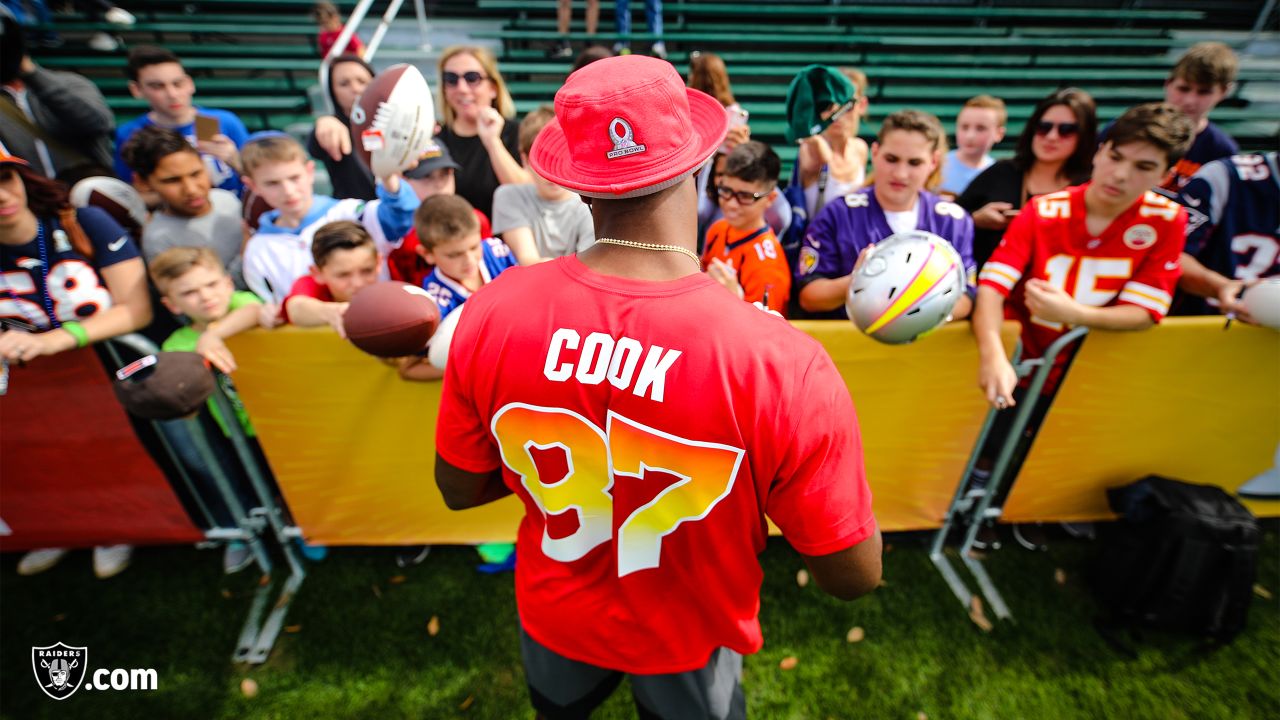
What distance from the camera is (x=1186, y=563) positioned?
309 cm

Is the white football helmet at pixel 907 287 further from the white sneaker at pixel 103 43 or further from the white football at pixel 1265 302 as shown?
the white sneaker at pixel 103 43

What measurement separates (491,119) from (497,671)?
3.17 metres

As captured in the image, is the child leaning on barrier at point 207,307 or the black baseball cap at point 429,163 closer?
the child leaning on barrier at point 207,307

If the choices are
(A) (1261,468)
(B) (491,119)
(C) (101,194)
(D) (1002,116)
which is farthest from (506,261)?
(A) (1261,468)

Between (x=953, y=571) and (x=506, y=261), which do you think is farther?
(x=953, y=571)

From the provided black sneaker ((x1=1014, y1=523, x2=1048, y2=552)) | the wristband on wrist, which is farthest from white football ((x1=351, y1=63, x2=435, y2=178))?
black sneaker ((x1=1014, y1=523, x2=1048, y2=552))

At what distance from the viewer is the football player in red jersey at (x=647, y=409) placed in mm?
1269

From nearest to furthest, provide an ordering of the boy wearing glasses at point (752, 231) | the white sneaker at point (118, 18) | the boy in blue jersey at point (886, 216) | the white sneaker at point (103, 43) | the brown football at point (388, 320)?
the brown football at point (388, 320)
the boy in blue jersey at point (886, 216)
the boy wearing glasses at point (752, 231)
the white sneaker at point (103, 43)
the white sneaker at point (118, 18)

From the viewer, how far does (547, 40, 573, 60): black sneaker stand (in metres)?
9.92

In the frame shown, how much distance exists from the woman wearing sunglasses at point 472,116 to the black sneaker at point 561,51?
628cm

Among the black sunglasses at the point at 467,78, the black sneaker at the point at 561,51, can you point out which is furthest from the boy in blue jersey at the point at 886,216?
the black sneaker at the point at 561,51

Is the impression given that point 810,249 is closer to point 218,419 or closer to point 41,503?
point 218,419

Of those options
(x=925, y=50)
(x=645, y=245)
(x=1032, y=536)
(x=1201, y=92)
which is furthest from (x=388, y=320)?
(x=925, y=50)

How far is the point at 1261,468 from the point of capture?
340 centimetres
